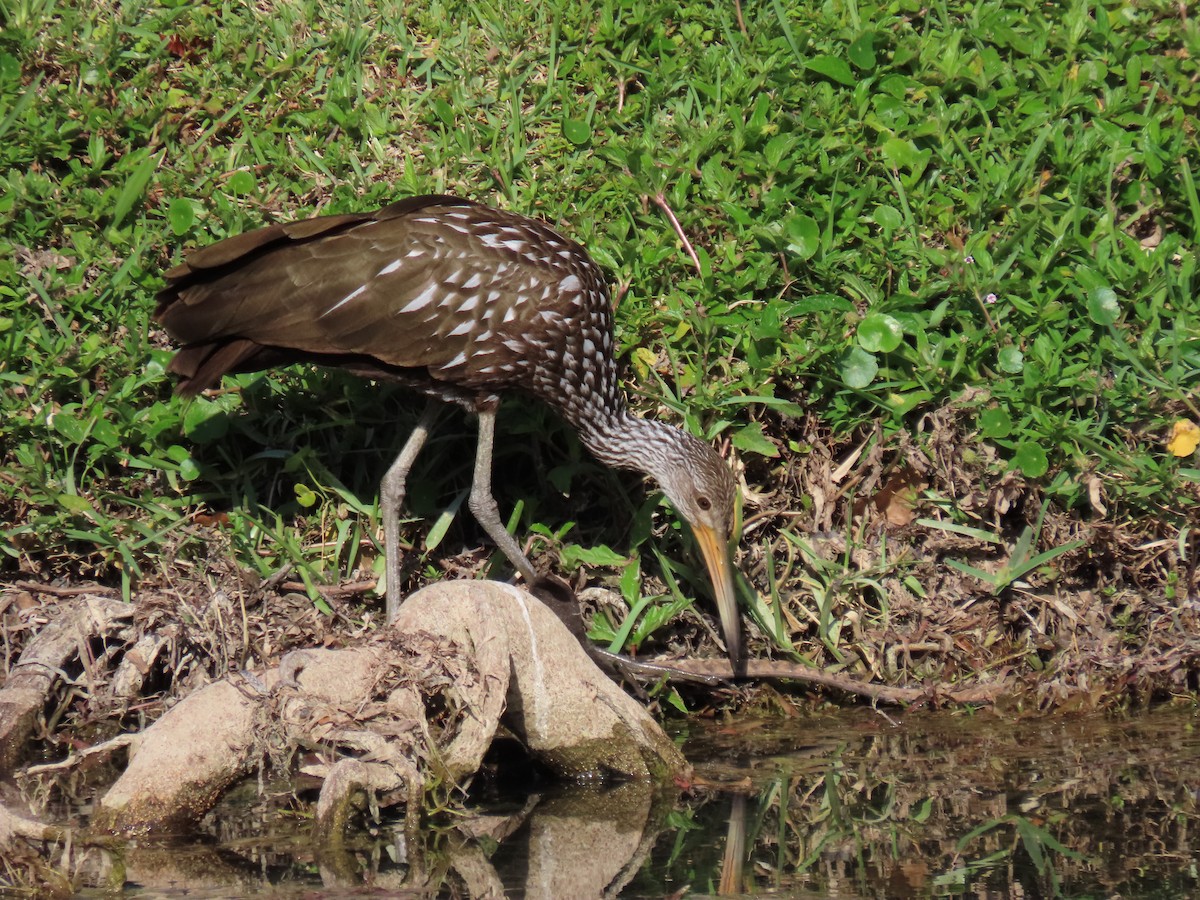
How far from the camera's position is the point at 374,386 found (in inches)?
231

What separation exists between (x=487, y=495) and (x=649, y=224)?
1.35 metres

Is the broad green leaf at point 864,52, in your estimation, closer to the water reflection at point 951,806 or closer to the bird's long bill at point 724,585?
the bird's long bill at point 724,585

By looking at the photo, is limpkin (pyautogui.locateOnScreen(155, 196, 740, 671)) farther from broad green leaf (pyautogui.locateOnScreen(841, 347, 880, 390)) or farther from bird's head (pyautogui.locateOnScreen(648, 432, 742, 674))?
broad green leaf (pyautogui.locateOnScreen(841, 347, 880, 390))

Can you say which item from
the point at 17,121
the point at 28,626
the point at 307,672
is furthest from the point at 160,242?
the point at 307,672

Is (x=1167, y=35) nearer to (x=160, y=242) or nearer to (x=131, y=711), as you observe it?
(x=160, y=242)

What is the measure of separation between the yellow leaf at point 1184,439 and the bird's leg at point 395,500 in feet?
8.43

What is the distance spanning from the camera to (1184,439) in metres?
5.44

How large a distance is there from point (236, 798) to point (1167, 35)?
480cm

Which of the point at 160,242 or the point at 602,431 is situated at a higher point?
the point at 160,242

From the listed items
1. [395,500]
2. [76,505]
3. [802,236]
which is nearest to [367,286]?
[395,500]

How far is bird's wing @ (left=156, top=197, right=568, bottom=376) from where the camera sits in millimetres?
5082

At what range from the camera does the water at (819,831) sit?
393 cm

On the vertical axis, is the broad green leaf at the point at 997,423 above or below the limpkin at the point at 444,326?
below

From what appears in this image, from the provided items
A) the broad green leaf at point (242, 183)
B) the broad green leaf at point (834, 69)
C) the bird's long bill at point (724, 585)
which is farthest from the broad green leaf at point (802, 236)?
the broad green leaf at point (242, 183)
